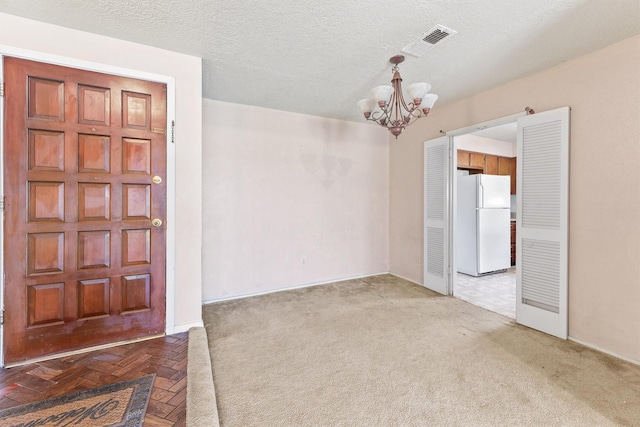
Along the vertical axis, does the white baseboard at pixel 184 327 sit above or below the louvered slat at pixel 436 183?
below

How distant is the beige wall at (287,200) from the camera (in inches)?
133

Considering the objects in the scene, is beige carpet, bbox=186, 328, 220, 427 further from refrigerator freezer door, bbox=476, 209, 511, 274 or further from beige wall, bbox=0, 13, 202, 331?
refrigerator freezer door, bbox=476, 209, 511, 274

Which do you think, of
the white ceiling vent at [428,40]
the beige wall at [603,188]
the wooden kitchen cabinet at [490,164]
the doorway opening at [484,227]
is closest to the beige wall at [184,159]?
the white ceiling vent at [428,40]

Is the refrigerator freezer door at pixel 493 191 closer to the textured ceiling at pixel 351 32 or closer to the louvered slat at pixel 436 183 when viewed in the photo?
the louvered slat at pixel 436 183

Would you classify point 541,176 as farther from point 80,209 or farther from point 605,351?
point 80,209

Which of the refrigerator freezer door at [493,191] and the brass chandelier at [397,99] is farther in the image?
the refrigerator freezer door at [493,191]

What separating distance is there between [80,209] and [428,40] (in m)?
2.94

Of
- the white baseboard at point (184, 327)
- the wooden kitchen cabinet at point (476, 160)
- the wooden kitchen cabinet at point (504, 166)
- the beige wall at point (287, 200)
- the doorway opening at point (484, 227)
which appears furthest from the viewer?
the wooden kitchen cabinet at point (504, 166)

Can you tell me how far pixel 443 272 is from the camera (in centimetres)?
355

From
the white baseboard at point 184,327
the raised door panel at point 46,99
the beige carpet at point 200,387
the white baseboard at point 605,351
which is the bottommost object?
the white baseboard at point 605,351

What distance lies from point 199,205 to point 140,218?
1.51ft

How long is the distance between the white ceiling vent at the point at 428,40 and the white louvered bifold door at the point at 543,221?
1.26 m

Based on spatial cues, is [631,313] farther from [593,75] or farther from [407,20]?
[407,20]

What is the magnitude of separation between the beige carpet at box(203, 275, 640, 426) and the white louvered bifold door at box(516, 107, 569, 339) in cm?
21
